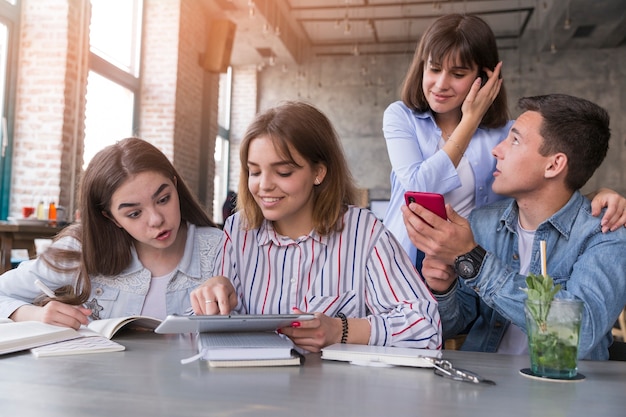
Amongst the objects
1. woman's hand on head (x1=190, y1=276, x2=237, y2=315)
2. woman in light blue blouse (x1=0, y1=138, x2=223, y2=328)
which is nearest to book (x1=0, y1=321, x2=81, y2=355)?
woman's hand on head (x1=190, y1=276, x2=237, y2=315)

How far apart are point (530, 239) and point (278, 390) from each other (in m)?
1.00

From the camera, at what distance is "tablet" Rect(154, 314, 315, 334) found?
102cm

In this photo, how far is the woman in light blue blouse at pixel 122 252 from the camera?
1.77m

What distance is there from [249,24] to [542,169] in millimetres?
7668

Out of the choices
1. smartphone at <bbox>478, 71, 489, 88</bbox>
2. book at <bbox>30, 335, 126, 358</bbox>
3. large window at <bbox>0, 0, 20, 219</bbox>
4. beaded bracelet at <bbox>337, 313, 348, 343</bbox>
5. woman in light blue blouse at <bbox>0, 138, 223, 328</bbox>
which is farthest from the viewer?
large window at <bbox>0, 0, 20, 219</bbox>

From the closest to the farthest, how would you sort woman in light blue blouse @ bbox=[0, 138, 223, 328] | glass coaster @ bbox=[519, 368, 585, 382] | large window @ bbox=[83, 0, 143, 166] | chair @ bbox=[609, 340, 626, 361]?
glass coaster @ bbox=[519, 368, 585, 382] → chair @ bbox=[609, 340, 626, 361] → woman in light blue blouse @ bbox=[0, 138, 223, 328] → large window @ bbox=[83, 0, 143, 166]

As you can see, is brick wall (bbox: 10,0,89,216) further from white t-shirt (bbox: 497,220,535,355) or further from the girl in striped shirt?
white t-shirt (bbox: 497,220,535,355)

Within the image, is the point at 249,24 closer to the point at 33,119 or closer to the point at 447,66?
the point at 33,119

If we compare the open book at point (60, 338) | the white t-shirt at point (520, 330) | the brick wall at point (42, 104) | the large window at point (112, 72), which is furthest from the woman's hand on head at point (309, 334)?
the large window at point (112, 72)

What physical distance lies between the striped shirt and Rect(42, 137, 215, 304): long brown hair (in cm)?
41

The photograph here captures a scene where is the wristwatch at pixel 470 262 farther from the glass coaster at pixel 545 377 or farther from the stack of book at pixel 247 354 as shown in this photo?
the stack of book at pixel 247 354

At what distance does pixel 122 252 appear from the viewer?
186 centimetres

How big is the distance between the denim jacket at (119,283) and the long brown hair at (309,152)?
11.9 inches

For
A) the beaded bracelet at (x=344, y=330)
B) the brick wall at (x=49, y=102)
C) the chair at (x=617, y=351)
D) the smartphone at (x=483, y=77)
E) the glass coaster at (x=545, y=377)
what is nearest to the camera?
the glass coaster at (x=545, y=377)
